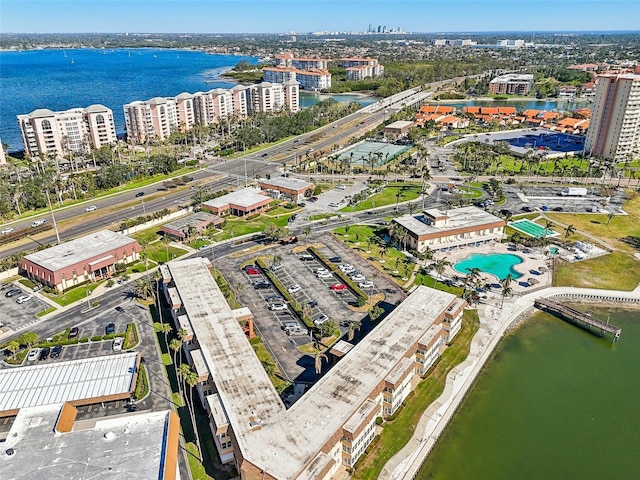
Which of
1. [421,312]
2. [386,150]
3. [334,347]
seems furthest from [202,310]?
[386,150]

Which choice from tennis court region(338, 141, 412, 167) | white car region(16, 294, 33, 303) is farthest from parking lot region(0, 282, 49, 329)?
tennis court region(338, 141, 412, 167)

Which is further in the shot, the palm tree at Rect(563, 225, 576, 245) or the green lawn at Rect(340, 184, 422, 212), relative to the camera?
the green lawn at Rect(340, 184, 422, 212)

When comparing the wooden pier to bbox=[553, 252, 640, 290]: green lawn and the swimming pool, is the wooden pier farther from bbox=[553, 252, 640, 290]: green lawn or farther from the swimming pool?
the swimming pool

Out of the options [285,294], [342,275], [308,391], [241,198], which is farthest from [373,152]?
[308,391]

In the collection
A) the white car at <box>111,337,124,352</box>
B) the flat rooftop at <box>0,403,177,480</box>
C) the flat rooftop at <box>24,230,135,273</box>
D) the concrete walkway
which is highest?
the flat rooftop at <box>0,403,177,480</box>

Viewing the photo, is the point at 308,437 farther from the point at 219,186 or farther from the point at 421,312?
the point at 219,186

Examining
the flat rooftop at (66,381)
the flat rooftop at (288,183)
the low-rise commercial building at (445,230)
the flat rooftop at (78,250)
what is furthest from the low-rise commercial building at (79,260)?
the low-rise commercial building at (445,230)

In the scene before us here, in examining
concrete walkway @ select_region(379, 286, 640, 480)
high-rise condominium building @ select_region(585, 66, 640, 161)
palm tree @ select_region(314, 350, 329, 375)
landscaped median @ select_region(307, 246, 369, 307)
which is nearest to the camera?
concrete walkway @ select_region(379, 286, 640, 480)

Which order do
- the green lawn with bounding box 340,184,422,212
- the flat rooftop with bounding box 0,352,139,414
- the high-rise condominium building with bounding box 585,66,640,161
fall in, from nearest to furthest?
the flat rooftop with bounding box 0,352,139,414 < the green lawn with bounding box 340,184,422,212 < the high-rise condominium building with bounding box 585,66,640,161
